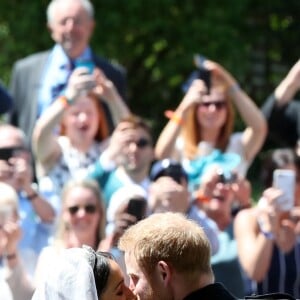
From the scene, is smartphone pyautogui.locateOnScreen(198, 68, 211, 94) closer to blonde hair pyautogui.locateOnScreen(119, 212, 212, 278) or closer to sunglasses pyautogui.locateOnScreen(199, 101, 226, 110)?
sunglasses pyautogui.locateOnScreen(199, 101, 226, 110)

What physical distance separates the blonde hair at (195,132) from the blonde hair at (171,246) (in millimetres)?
3554

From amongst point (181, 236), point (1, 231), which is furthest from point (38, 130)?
point (181, 236)

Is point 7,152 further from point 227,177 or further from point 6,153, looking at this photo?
point 227,177

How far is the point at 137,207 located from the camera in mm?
5305

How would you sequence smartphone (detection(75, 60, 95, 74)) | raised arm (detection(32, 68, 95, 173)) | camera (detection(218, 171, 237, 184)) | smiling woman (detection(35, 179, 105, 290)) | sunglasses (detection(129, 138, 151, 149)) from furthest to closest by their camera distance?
smartphone (detection(75, 60, 95, 74)) → raised arm (detection(32, 68, 95, 173)) → sunglasses (detection(129, 138, 151, 149)) → camera (detection(218, 171, 237, 184)) → smiling woman (detection(35, 179, 105, 290))

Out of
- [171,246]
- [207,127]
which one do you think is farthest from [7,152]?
[171,246]

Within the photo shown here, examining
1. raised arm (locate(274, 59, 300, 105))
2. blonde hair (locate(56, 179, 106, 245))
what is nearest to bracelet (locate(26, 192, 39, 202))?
blonde hair (locate(56, 179, 106, 245))

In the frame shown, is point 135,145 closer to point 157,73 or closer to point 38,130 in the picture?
point 38,130

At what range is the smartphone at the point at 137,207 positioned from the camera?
5281 millimetres

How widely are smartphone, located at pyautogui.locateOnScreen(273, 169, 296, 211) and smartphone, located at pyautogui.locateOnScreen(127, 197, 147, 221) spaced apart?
0.66 metres

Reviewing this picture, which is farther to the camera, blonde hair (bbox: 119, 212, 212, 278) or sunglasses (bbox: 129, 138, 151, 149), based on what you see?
sunglasses (bbox: 129, 138, 151, 149)

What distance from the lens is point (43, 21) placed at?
18250 millimetres

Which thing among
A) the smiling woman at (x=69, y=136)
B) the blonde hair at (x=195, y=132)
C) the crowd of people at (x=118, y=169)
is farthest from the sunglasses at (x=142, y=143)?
the blonde hair at (x=195, y=132)

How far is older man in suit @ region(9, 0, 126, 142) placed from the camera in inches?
255
